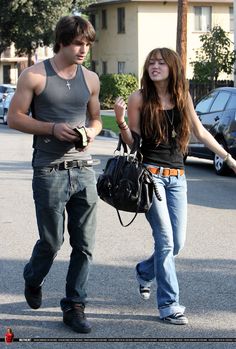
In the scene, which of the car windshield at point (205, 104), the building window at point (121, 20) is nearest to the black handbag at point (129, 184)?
the car windshield at point (205, 104)

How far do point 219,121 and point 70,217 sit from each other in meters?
10.6

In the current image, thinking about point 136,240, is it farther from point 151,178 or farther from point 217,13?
point 217,13

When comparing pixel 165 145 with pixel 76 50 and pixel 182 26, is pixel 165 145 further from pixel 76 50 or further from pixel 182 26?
pixel 182 26

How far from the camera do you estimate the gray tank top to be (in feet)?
18.1

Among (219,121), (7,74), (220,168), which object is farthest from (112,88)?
→ (7,74)

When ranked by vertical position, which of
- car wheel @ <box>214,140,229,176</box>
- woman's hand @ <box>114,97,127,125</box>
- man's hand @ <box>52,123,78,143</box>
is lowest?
car wheel @ <box>214,140,229,176</box>

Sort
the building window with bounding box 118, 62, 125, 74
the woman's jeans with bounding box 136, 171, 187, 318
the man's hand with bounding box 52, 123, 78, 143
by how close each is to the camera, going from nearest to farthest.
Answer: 1. the man's hand with bounding box 52, 123, 78, 143
2. the woman's jeans with bounding box 136, 171, 187, 318
3. the building window with bounding box 118, 62, 125, 74

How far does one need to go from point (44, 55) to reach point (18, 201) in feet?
212

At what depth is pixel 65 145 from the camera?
5.59 meters

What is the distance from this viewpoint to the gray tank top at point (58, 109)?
5.51m

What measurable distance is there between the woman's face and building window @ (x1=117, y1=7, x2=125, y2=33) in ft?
150

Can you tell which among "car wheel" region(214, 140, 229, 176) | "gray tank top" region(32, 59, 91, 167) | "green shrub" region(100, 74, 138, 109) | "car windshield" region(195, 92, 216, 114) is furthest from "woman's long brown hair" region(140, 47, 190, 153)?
"green shrub" region(100, 74, 138, 109)

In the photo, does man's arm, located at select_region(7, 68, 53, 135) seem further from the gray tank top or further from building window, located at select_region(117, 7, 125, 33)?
building window, located at select_region(117, 7, 125, 33)

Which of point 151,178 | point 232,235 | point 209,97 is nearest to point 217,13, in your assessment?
point 209,97
